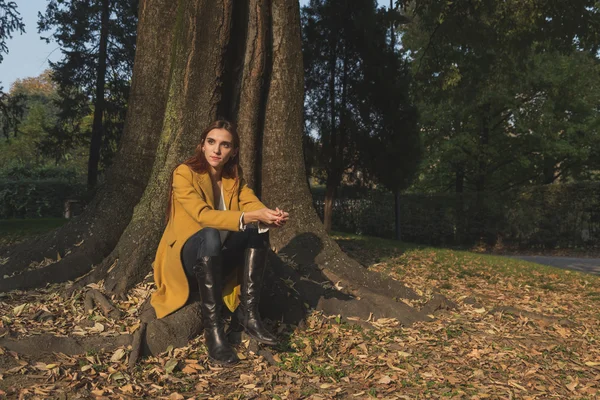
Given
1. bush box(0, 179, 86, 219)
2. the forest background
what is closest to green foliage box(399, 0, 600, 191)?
the forest background

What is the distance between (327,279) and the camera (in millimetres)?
6000

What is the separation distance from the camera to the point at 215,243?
13.4ft

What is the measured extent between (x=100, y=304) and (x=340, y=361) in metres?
2.08

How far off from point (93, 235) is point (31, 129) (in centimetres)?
3676

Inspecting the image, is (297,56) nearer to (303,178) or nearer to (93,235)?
(303,178)

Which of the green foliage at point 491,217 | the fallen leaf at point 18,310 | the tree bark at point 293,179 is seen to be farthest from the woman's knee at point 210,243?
the green foliage at point 491,217

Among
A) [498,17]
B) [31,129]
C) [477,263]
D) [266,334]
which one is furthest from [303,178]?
[31,129]

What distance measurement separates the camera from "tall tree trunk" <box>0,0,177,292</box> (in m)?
5.87

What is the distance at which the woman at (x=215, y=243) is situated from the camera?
408 cm

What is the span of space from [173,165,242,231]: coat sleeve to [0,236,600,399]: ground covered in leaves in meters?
1.06

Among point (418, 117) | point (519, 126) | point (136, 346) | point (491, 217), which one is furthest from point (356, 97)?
point (136, 346)

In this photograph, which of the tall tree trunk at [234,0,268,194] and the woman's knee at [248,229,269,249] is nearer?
the woman's knee at [248,229,269,249]

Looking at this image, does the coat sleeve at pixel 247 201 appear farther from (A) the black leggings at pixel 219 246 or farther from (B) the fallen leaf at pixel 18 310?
(B) the fallen leaf at pixel 18 310

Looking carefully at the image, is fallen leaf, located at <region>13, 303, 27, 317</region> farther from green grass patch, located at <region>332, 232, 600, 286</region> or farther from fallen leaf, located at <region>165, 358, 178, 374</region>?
green grass patch, located at <region>332, 232, 600, 286</region>
